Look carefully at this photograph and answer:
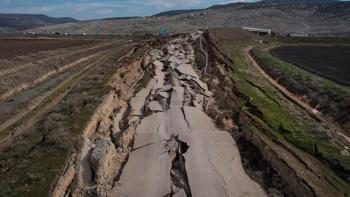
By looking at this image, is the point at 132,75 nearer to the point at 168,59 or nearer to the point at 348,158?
the point at 168,59

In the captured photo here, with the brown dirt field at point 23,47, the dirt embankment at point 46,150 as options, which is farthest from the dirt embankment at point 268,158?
the brown dirt field at point 23,47

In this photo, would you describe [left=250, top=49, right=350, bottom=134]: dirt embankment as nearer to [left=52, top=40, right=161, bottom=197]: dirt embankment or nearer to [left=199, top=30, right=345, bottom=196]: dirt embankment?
[left=199, top=30, right=345, bottom=196]: dirt embankment

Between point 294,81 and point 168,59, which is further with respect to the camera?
point 168,59

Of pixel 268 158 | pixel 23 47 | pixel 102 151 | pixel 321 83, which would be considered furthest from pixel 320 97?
pixel 23 47

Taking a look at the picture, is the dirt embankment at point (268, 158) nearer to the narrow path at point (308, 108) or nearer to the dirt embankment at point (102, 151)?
the narrow path at point (308, 108)

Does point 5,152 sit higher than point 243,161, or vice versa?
point 5,152

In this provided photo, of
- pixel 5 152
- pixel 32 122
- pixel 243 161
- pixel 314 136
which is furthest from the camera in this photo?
pixel 32 122

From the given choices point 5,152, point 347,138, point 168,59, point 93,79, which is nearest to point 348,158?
point 347,138
